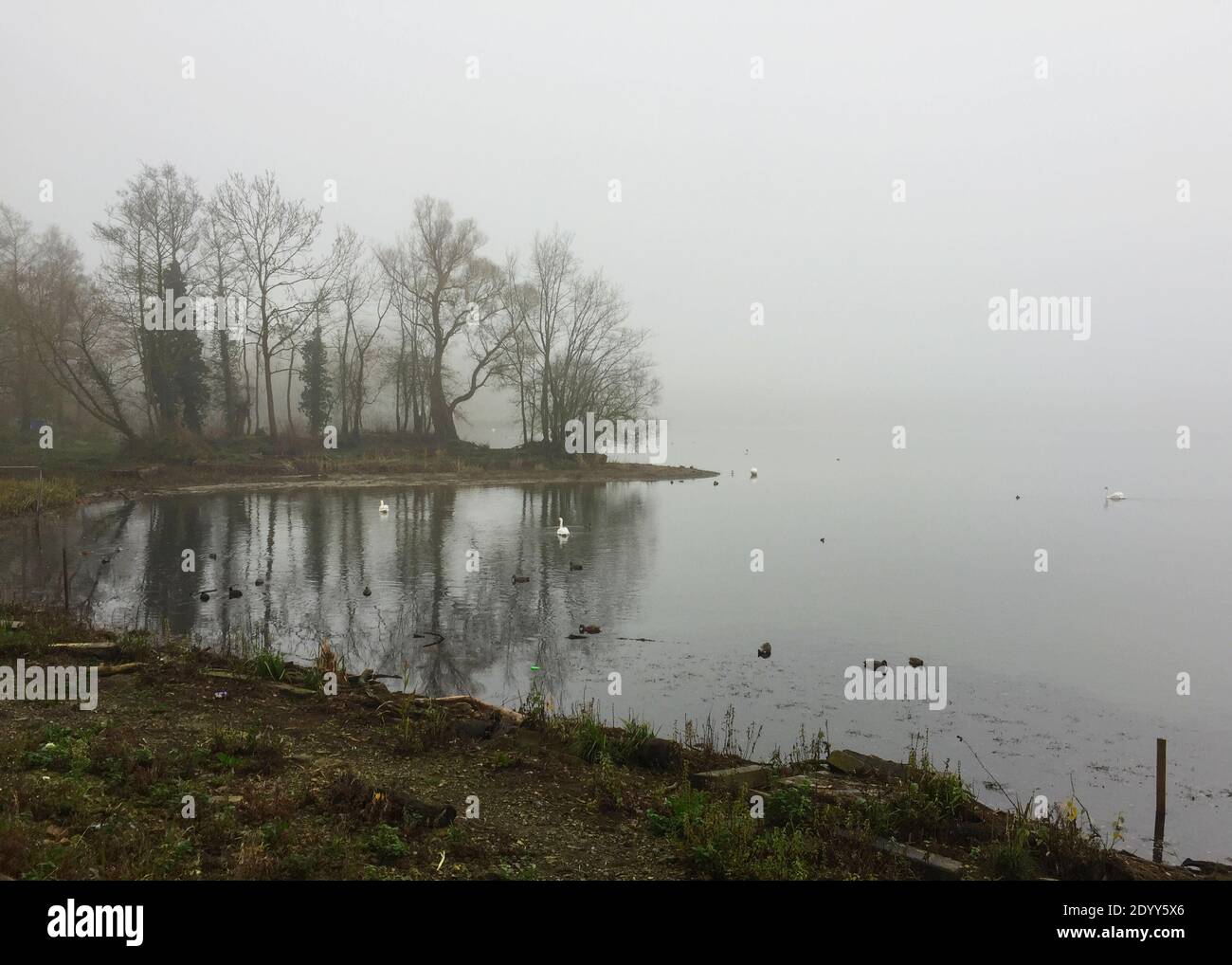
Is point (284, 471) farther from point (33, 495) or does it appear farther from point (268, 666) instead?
point (268, 666)

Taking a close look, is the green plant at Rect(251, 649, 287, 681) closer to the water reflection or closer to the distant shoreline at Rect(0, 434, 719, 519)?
the water reflection

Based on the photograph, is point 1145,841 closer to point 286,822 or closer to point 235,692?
point 286,822

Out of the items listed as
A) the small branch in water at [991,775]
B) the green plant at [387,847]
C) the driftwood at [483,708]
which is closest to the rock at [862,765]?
the small branch in water at [991,775]

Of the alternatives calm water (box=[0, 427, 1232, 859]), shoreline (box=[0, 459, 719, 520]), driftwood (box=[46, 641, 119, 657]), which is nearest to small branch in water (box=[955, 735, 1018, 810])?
calm water (box=[0, 427, 1232, 859])

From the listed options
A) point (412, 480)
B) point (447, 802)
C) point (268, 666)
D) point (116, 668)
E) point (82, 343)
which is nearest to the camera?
point (447, 802)

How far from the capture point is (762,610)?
21.2 meters

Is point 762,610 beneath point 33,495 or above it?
beneath

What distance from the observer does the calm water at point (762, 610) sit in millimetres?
13008

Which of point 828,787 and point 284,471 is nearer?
point 828,787

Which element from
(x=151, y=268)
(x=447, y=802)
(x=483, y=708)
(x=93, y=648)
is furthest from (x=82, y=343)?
(x=447, y=802)

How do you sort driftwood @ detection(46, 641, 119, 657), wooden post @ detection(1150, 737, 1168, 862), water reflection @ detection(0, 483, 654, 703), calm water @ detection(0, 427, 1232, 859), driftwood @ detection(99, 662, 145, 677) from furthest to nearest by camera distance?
water reflection @ detection(0, 483, 654, 703)
calm water @ detection(0, 427, 1232, 859)
driftwood @ detection(46, 641, 119, 657)
driftwood @ detection(99, 662, 145, 677)
wooden post @ detection(1150, 737, 1168, 862)

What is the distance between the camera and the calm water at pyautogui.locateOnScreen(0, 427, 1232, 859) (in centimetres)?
1301
